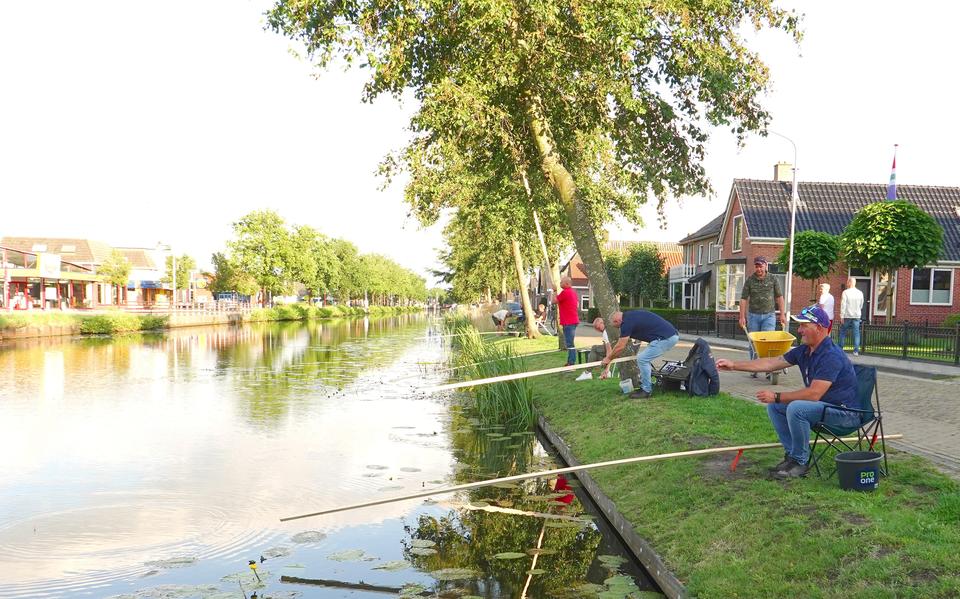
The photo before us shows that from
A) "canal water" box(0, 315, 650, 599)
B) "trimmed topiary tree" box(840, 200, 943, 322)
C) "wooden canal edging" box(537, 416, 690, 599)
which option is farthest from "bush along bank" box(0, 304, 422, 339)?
"trimmed topiary tree" box(840, 200, 943, 322)

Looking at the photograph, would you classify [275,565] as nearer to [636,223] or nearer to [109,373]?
[109,373]

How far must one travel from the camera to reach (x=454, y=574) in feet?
18.3

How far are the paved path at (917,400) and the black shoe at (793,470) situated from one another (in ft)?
3.94

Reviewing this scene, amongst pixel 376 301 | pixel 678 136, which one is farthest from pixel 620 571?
pixel 376 301

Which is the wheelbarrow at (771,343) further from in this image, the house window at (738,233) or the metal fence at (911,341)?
the house window at (738,233)

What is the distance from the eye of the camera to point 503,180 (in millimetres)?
14164

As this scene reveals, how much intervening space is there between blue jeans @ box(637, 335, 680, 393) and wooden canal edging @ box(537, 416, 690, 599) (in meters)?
1.77

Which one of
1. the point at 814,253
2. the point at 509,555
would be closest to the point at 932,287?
the point at 814,253

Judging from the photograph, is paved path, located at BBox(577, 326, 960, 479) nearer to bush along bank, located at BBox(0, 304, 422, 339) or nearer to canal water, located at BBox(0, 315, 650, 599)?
canal water, located at BBox(0, 315, 650, 599)

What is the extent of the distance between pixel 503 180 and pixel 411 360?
12.8m

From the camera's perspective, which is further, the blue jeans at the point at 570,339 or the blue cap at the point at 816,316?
the blue jeans at the point at 570,339

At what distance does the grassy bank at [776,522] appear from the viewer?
416cm

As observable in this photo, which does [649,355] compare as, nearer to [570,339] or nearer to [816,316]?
[816,316]

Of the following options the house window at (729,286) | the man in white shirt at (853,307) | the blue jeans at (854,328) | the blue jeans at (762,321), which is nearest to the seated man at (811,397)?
the blue jeans at (762,321)
